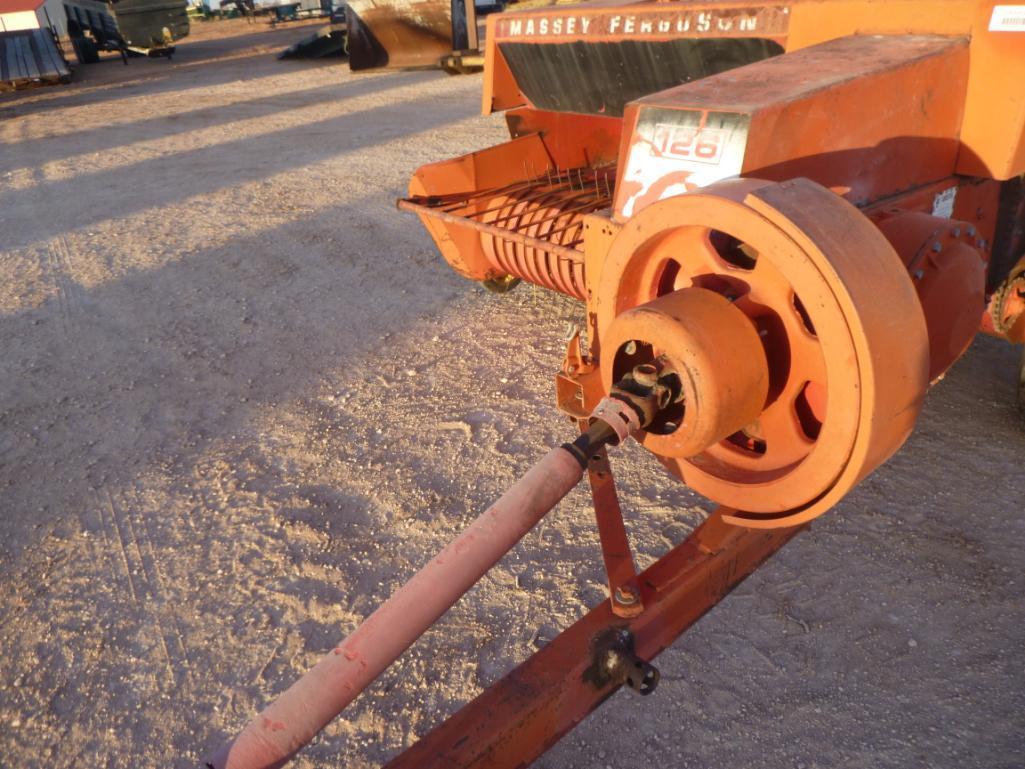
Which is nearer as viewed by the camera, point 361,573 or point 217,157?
point 361,573

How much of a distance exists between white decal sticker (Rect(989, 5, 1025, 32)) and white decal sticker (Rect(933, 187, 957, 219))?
371mm

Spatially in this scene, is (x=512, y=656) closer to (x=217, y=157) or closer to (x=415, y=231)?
(x=415, y=231)

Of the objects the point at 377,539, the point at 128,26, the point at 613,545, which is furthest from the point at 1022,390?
the point at 128,26

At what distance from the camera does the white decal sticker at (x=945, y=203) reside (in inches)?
75.7

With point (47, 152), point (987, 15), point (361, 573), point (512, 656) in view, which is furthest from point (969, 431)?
point (47, 152)

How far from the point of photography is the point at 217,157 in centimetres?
721

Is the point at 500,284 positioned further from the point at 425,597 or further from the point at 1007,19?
the point at 425,597

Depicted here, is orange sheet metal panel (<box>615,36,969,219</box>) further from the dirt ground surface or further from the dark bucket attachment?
the dark bucket attachment

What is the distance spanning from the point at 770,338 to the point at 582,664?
70 cm

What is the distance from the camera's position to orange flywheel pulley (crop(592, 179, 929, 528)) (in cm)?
125

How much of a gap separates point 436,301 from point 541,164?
0.85 meters

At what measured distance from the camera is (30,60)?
1239 centimetres

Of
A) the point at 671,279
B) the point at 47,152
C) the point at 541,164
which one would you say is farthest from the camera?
the point at 47,152

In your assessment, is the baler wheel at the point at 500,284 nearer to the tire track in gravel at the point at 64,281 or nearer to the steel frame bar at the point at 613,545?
the tire track in gravel at the point at 64,281
